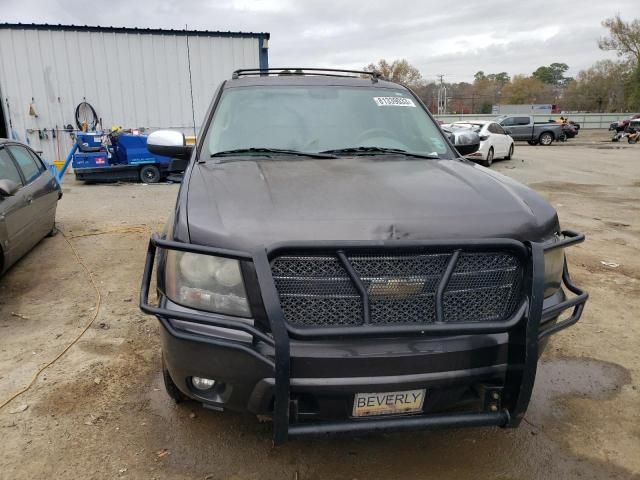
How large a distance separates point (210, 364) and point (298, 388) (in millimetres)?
373

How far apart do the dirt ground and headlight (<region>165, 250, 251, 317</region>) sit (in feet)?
2.97

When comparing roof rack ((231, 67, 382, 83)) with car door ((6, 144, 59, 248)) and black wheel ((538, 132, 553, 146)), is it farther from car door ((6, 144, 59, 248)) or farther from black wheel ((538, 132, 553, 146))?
black wheel ((538, 132, 553, 146))

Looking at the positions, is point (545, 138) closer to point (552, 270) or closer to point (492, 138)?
point (492, 138)

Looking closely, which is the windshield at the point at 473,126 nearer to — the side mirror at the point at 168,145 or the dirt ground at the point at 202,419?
the dirt ground at the point at 202,419

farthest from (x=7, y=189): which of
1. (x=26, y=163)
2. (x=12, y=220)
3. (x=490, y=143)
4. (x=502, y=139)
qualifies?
(x=502, y=139)

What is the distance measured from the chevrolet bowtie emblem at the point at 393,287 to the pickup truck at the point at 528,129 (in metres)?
28.4

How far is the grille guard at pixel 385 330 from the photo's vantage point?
1.88 meters

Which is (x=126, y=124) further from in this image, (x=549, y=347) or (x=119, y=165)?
(x=549, y=347)

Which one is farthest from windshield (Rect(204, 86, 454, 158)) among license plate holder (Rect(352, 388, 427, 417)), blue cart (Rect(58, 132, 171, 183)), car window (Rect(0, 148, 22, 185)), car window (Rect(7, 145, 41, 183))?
blue cart (Rect(58, 132, 171, 183))

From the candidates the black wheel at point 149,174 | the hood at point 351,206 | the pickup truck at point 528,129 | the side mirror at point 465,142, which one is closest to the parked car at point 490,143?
the black wheel at point 149,174

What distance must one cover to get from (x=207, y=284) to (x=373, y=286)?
0.67 meters

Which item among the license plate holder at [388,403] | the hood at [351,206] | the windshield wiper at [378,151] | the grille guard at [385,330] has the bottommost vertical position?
the license plate holder at [388,403]

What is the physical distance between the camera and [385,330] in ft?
6.25

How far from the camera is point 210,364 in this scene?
6.67ft
